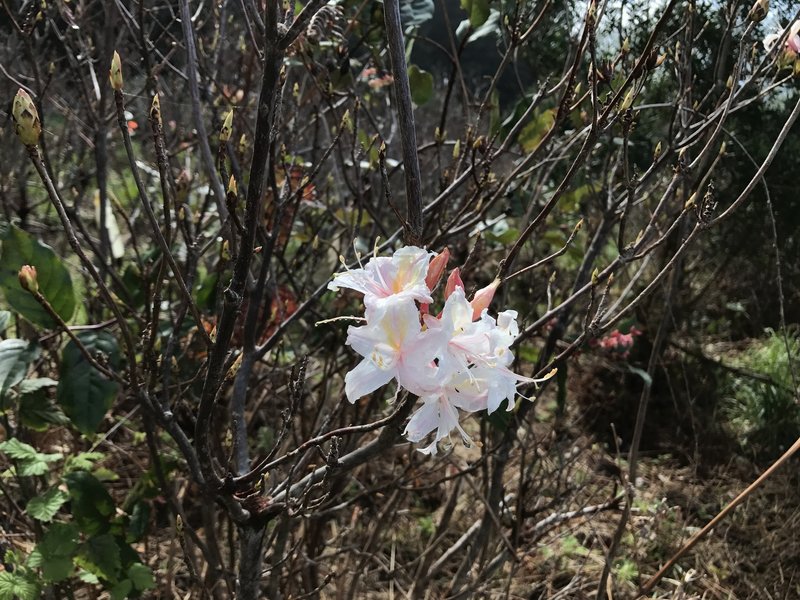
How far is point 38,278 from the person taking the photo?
5.35 feet

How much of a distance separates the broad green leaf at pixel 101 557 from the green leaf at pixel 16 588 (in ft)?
0.40

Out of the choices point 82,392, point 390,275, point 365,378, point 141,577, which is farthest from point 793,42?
point 141,577

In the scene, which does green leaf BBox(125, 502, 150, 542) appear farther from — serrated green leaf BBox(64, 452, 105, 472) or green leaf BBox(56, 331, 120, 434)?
green leaf BBox(56, 331, 120, 434)

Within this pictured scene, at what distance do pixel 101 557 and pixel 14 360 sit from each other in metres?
0.51

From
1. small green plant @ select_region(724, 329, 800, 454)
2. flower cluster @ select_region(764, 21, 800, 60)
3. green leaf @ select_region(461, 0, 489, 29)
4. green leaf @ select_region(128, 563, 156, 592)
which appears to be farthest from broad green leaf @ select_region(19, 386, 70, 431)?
small green plant @ select_region(724, 329, 800, 454)

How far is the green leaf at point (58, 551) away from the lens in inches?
58.1

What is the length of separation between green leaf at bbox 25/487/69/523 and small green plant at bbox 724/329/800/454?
11.0 feet

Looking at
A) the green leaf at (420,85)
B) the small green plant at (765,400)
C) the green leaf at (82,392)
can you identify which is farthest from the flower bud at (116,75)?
the small green plant at (765,400)

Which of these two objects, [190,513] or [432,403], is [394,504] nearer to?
[190,513]

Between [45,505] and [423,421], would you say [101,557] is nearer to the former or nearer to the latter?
[45,505]

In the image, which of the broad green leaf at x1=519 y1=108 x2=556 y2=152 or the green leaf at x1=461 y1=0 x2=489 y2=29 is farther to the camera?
the broad green leaf at x1=519 y1=108 x2=556 y2=152

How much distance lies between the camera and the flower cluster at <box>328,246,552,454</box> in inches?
30.2

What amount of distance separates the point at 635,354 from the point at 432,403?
3.72 m

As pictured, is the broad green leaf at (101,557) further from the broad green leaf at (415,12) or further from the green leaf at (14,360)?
the broad green leaf at (415,12)
